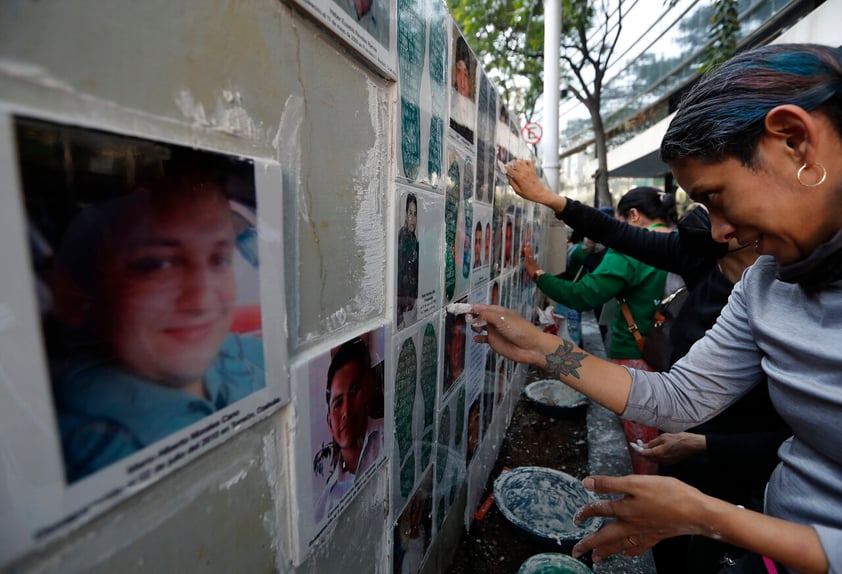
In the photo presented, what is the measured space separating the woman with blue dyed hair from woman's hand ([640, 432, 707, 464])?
491 mm

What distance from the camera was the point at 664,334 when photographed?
2307mm

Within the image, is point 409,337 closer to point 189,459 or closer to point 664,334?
point 189,459

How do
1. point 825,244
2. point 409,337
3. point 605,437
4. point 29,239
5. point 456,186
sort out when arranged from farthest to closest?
point 605,437 → point 456,186 → point 409,337 → point 825,244 → point 29,239

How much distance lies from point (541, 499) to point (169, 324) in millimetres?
2758

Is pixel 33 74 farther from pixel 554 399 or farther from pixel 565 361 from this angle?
pixel 554 399

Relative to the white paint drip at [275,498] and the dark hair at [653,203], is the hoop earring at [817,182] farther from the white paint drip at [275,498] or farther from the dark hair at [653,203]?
the dark hair at [653,203]

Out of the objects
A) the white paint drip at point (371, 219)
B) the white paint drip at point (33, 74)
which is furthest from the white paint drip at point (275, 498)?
the white paint drip at point (33, 74)

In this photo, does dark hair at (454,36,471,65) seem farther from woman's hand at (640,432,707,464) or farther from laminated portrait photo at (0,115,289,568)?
woman's hand at (640,432,707,464)

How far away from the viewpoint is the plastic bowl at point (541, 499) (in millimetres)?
2477

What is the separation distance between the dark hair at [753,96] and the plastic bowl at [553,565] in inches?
76.1

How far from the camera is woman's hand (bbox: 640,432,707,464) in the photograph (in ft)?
5.27

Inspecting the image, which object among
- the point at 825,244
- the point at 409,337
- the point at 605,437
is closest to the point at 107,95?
the point at 409,337

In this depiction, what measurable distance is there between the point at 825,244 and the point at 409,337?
955 millimetres

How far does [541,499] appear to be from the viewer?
2660 mm
